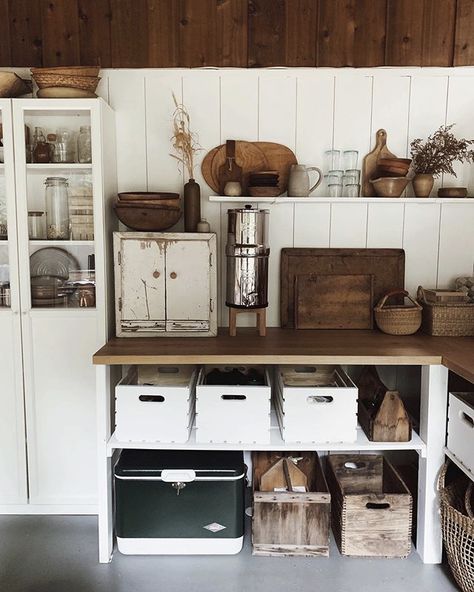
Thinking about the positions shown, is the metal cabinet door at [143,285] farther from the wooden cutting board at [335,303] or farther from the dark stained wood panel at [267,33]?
the dark stained wood panel at [267,33]

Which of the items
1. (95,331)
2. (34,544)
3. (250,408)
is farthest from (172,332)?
(34,544)

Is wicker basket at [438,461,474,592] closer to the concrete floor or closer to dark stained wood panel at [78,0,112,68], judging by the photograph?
the concrete floor

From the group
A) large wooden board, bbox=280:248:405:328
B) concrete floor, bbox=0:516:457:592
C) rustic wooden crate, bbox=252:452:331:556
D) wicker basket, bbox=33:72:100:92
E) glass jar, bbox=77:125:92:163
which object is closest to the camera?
concrete floor, bbox=0:516:457:592

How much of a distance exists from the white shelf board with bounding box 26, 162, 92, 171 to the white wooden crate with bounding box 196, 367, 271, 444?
3.68 ft

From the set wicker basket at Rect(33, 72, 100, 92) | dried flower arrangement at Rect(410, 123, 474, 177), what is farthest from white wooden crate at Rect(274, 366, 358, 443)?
wicker basket at Rect(33, 72, 100, 92)

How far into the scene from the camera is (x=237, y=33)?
2.78 m

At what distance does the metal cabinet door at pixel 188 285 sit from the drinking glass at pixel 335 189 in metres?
0.66

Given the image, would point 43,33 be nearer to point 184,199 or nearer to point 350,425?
point 184,199

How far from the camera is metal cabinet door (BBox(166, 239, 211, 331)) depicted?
260 centimetres

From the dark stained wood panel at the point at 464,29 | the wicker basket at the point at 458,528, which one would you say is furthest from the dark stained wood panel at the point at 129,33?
the wicker basket at the point at 458,528

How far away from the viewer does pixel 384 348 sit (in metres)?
2.38

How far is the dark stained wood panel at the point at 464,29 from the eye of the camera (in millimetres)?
2770

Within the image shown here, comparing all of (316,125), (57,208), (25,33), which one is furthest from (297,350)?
(25,33)

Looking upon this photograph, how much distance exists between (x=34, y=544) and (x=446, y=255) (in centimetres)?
232
